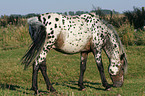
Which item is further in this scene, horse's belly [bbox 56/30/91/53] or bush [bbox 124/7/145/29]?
bush [bbox 124/7/145/29]

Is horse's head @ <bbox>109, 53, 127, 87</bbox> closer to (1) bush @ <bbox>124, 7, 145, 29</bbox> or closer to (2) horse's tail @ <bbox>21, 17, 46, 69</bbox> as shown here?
(2) horse's tail @ <bbox>21, 17, 46, 69</bbox>

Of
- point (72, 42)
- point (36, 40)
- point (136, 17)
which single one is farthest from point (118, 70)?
point (136, 17)

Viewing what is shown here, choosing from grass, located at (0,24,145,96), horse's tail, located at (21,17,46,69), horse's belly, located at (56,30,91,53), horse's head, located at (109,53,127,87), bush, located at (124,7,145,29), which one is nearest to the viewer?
horse's tail, located at (21,17,46,69)

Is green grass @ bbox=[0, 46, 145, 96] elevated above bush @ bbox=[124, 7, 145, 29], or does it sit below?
below

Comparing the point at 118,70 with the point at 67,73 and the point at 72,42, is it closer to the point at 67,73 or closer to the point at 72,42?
the point at 72,42

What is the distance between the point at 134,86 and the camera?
7.87 m

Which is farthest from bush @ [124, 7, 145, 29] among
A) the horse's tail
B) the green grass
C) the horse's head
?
the horse's tail

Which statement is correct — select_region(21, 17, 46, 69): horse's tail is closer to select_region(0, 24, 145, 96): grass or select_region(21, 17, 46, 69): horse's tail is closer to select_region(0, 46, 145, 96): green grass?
select_region(0, 24, 145, 96): grass

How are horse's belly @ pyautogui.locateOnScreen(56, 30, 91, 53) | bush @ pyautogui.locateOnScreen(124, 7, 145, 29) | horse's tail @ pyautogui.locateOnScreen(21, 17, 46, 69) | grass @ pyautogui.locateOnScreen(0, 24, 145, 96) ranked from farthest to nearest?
bush @ pyautogui.locateOnScreen(124, 7, 145, 29) < grass @ pyautogui.locateOnScreen(0, 24, 145, 96) < horse's belly @ pyautogui.locateOnScreen(56, 30, 91, 53) < horse's tail @ pyautogui.locateOnScreen(21, 17, 46, 69)

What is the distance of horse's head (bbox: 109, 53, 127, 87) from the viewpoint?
7.37 metres

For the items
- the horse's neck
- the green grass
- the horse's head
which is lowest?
the green grass

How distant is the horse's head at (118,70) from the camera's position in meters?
7.37

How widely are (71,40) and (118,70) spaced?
1846mm

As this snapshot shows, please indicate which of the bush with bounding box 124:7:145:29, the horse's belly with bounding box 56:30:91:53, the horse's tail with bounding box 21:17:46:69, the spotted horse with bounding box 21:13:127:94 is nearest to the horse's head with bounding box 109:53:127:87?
the spotted horse with bounding box 21:13:127:94
